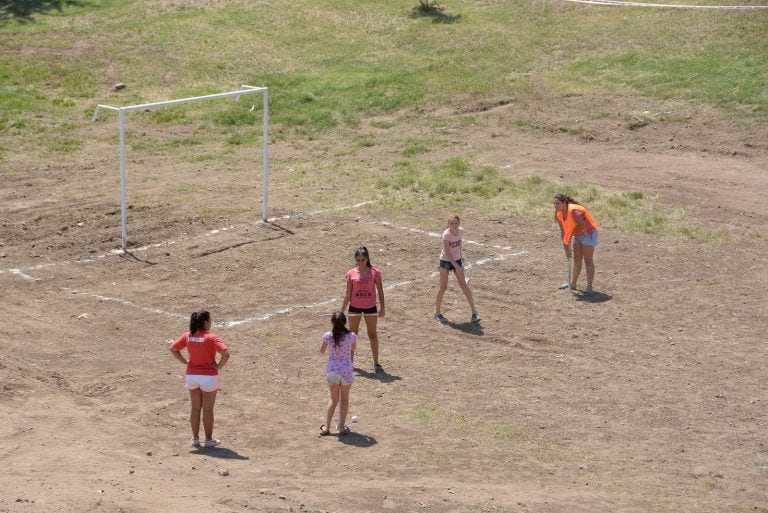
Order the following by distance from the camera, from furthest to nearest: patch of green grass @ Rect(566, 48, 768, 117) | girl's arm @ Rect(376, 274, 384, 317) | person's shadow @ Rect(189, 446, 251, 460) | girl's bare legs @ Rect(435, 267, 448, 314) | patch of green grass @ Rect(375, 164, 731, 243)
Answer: patch of green grass @ Rect(566, 48, 768, 117) → patch of green grass @ Rect(375, 164, 731, 243) → girl's bare legs @ Rect(435, 267, 448, 314) → girl's arm @ Rect(376, 274, 384, 317) → person's shadow @ Rect(189, 446, 251, 460)

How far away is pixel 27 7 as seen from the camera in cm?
4062

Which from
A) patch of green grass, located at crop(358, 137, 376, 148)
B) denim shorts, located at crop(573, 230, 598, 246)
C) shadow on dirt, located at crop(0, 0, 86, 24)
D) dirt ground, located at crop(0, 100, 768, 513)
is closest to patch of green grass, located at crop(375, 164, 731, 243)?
dirt ground, located at crop(0, 100, 768, 513)

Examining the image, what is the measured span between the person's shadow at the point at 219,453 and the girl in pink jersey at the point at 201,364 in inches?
3.3

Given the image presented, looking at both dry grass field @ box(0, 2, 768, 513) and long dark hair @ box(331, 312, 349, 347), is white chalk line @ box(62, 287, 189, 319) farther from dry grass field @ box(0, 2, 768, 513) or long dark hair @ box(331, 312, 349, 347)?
long dark hair @ box(331, 312, 349, 347)

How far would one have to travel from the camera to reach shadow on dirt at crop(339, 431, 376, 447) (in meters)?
13.7

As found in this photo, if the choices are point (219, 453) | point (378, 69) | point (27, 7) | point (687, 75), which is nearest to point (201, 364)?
point (219, 453)

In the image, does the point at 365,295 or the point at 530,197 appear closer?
the point at 365,295

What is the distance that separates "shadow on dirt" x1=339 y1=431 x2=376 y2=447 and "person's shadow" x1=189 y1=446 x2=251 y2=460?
44.4 inches

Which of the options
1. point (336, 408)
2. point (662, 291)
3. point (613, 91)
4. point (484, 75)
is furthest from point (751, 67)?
point (336, 408)

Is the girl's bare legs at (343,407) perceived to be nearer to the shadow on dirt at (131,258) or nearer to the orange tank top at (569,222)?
the orange tank top at (569,222)

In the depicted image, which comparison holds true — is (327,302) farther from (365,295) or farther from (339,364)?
(339,364)

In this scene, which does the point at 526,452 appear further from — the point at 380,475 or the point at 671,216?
the point at 671,216

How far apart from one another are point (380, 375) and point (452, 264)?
8.44 ft

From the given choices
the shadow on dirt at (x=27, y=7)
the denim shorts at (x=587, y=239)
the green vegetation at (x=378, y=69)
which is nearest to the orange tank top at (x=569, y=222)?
the denim shorts at (x=587, y=239)
